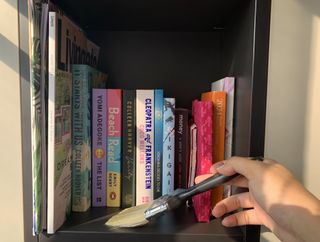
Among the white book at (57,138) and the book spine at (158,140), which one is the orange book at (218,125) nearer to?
the book spine at (158,140)

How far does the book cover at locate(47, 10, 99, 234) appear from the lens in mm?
434

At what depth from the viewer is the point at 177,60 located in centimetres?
69

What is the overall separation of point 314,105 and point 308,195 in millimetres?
306

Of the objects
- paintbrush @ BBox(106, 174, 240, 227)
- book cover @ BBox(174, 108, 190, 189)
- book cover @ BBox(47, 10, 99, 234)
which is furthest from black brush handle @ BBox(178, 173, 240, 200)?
book cover @ BBox(47, 10, 99, 234)

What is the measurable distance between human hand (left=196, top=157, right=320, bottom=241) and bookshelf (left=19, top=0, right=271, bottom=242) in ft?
0.08

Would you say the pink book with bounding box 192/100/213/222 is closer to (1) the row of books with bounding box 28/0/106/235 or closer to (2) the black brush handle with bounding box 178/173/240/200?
(2) the black brush handle with bounding box 178/173/240/200

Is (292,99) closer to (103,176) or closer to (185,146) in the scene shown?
(185,146)

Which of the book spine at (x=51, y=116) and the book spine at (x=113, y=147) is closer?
the book spine at (x=51, y=116)

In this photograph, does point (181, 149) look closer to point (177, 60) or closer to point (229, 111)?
point (229, 111)

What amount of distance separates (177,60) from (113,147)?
0.89ft

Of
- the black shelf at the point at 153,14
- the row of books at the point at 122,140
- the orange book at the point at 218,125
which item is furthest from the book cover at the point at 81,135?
the orange book at the point at 218,125

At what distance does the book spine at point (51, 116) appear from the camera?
0.43 meters

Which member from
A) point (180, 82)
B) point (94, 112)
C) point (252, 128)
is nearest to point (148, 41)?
point (180, 82)

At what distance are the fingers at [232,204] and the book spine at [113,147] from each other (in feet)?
0.60
